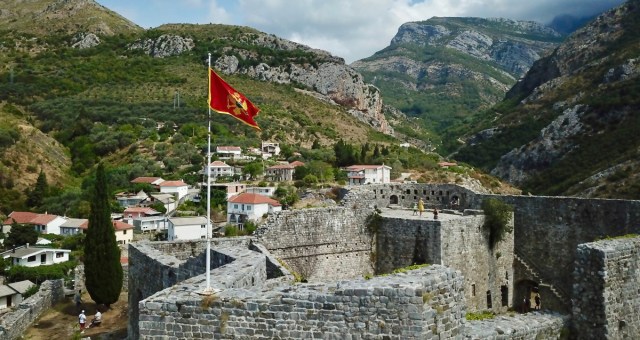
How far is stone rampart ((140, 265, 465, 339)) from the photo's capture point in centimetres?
665

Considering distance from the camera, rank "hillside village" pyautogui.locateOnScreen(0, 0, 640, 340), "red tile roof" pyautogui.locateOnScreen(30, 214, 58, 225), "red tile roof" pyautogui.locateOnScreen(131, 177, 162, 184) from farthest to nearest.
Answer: "red tile roof" pyautogui.locateOnScreen(131, 177, 162, 184) < "red tile roof" pyautogui.locateOnScreen(30, 214, 58, 225) < "hillside village" pyautogui.locateOnScreen(0, 0, 640, 340)

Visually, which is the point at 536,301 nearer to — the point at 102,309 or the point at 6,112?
the point at 102,309

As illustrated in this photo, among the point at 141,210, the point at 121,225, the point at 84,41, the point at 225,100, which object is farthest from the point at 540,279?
the point at 84,41

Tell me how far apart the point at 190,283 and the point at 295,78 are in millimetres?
122201

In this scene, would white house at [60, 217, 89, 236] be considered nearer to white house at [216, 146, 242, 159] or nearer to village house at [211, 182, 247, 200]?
village house at [211, 182, 247, 200]

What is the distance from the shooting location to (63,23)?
14525 centimetres

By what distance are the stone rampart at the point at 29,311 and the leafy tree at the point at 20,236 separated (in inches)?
879

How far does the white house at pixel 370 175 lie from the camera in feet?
169

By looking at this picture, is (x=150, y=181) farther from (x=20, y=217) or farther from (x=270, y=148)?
(x=270, y=148)

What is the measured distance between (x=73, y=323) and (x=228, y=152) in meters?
52.6

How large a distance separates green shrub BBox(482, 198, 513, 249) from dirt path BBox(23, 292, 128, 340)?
41.0 feet

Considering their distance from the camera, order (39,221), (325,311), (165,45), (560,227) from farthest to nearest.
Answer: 1. (165,45)
2. (39,221)
3. (560,227)
4. (325,311)

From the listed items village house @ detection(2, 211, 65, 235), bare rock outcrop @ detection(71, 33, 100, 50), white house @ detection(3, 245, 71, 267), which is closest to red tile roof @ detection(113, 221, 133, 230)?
white house @ detection(3, 245, 71, 267)

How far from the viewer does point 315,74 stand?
429 ft
